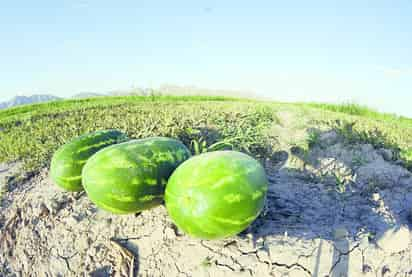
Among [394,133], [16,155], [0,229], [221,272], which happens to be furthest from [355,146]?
[16,155]

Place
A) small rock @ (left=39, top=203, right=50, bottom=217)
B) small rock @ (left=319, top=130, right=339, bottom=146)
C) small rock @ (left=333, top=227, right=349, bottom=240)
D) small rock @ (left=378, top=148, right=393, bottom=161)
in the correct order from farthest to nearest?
small rock @ (left=319, top=130, right=339, bottom=146), small rock @ (left=378, top=148, right=393, bottom=161), small rock @ (left=39, top=203, right=50, bottom=217), small rock @ (left=333, top=227, right=349, bottom=240)

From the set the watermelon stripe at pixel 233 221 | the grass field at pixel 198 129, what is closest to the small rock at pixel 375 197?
the grass field at pixel 198 129

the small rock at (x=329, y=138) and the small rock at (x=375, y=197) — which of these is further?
the small rock at (x=329, y=138)

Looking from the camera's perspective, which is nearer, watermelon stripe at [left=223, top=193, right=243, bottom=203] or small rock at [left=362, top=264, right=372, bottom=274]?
watermelon stripe at [left=223, top=193, right=243, bottom=203]

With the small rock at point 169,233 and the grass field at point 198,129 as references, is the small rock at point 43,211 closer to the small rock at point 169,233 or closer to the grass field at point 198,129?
the grass field at point 198,129

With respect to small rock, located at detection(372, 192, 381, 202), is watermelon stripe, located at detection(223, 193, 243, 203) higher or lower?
higher

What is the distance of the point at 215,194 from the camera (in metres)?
2.04

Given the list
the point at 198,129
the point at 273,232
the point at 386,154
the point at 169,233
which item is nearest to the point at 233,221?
the point at 273,232

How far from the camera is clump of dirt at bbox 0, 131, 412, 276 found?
2.57 m

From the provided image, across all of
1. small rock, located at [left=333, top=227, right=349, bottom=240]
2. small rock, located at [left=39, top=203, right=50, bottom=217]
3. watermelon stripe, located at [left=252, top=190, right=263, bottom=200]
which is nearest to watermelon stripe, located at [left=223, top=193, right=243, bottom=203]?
watermelon stripe, located at [left=252, top=190, right=263, bottom=200]

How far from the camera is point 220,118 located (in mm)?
5102

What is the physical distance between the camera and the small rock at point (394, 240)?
272 centimetres

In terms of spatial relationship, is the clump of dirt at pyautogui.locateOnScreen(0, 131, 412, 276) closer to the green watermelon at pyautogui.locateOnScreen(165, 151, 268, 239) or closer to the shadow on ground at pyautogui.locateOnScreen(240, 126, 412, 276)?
the shadow on ground at pyautogui.locateOnScreen(240, 126, 412, 276)

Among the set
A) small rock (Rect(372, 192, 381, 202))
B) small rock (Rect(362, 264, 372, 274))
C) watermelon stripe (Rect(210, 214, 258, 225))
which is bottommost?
small rock (Rect(362, 264, 372, 274))
